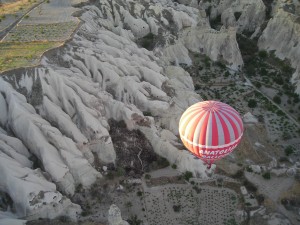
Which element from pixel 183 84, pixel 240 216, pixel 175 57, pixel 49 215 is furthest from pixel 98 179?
pixel 175 57

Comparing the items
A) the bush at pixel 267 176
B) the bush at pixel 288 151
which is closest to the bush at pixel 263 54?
the bush at pixel 288 151

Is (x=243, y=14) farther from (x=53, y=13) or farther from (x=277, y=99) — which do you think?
(x=53, y=13)

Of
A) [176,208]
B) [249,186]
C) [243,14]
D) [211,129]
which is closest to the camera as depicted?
[211,129]

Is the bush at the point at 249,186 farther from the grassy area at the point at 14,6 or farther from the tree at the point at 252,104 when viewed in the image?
the grassy area at the point at 14,6

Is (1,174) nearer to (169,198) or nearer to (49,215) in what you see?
(49,215)

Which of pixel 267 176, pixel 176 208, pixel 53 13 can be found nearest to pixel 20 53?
pixel 53 13

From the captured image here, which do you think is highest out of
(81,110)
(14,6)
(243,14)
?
(14,6)
